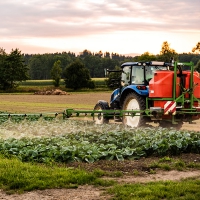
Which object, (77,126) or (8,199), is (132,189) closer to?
(8,199)

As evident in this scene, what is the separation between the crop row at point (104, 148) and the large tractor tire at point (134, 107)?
334 centimetres

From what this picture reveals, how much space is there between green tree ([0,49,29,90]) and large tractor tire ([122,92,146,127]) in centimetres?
5754

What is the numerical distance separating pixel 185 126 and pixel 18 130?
7183 millimetres

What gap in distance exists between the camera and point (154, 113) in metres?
15.2

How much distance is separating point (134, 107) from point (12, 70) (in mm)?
60936

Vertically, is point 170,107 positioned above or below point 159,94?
below

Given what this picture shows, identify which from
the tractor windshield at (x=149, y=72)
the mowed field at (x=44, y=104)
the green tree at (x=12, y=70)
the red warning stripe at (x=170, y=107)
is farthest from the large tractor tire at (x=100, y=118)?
the green tree at (x=12, y=70)

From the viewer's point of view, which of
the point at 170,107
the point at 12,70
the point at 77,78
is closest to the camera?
the point at 170,107

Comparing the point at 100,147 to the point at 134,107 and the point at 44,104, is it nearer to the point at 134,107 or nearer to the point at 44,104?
the point at 134,107

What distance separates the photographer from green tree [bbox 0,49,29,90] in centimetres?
7262

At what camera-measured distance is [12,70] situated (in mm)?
75000

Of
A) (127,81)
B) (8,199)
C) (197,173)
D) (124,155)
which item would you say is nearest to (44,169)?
(8,199)

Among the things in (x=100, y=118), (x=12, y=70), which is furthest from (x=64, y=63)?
(x=100, y=118)

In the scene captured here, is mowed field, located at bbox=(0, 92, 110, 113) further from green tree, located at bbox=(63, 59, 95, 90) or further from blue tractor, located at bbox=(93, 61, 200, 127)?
green tree, located at bbox=(63, 59, 95, 90)
